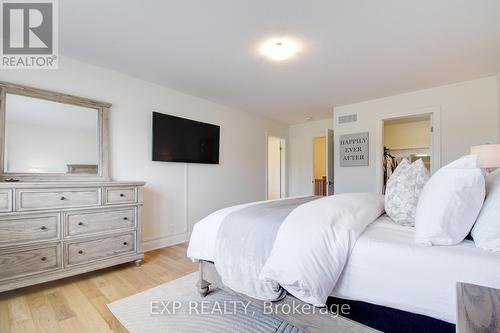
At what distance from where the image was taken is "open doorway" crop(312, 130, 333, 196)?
4.41 m

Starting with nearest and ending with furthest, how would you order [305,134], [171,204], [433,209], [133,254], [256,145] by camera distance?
[433,209] → [133,254] → [171,204] → [256,145] → [305,134]

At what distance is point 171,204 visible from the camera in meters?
3.41

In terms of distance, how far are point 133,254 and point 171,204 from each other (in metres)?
0.97

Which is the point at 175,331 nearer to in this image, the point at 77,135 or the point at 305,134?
the point at 77,135

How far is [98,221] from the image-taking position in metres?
2.32

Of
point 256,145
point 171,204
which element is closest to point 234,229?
point 171,204

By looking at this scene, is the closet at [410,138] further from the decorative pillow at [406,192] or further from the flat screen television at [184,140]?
the decorative pillow at [406,192]

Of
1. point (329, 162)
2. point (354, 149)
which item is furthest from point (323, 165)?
point (354, 149)

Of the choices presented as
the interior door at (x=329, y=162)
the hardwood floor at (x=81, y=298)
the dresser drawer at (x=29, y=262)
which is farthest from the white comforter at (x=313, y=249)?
the interior door at (x=329, y=162)

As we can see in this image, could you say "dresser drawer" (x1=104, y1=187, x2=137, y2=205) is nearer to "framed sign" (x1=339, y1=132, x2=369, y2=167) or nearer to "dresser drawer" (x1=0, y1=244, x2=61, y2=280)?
"dresser drawer" (x1=0, y1=244, x2=61, y2=280)

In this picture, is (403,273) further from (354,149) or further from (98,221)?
(354,149)

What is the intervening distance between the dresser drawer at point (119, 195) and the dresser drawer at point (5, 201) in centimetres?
68

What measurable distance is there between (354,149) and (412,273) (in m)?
3.36

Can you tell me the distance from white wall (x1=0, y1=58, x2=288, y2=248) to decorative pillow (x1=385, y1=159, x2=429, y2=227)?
110 inches
